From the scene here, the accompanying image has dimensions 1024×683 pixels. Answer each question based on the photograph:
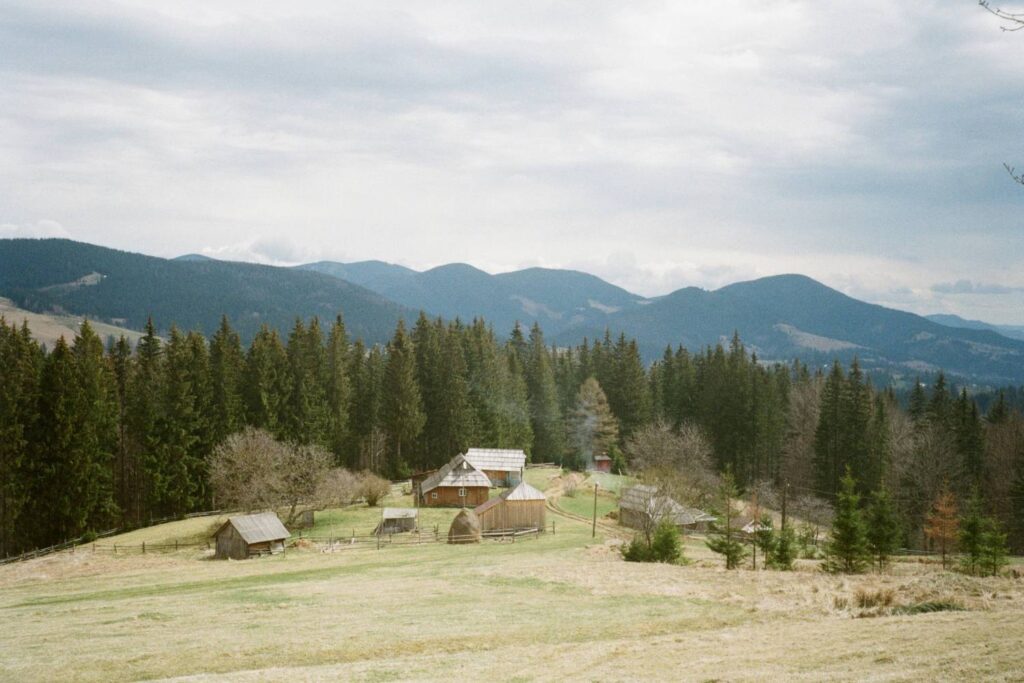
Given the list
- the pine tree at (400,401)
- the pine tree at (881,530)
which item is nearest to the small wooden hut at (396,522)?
the pine tree at (400,401)

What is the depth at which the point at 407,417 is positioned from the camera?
75.7m

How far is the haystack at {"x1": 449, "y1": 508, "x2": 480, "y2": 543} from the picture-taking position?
50719 mm

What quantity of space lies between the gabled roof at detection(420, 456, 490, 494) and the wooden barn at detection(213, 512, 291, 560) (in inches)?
744

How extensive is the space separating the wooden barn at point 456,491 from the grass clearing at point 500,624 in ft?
76.9

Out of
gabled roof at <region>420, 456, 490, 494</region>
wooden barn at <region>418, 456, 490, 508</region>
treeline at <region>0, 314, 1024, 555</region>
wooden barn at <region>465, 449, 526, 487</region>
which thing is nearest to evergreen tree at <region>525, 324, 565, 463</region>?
treeline at <region>0, 314, 1024, 555</region>

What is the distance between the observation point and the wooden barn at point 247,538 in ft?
150

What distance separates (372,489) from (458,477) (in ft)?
26.7

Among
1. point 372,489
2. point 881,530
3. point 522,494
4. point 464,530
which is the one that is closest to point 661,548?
point 881,530

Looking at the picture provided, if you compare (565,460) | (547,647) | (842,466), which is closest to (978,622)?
(547,647)

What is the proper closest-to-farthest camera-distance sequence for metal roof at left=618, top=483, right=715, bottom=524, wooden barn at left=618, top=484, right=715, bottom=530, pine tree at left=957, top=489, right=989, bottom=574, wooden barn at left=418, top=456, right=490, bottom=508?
pine tree at left=957, top=489, right=989, bottom=574, metal roof at left=618, top=483, right=715, bottom=524, wooden barn at left=618, top=484, right=715, bottom=530, wooden barn at left=418, top=456, right=490, bottom=508

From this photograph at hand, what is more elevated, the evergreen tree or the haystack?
the evergreen tree

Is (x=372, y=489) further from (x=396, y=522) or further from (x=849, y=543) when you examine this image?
(x=849, y=543)

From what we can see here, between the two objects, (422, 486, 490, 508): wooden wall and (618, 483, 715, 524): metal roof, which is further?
(422, 486, 490, 508): wooden wall

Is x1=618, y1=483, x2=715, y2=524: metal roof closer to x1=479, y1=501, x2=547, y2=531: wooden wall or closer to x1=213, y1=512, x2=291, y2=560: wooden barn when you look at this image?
x1=479, y1=501, x2=547, y2=531: wooden wall
